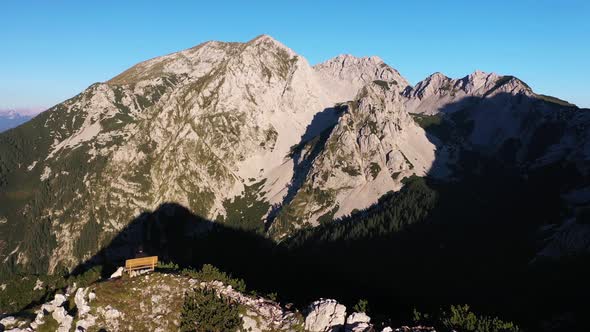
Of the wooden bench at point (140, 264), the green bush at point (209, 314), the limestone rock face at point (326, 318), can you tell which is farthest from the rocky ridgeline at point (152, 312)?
the wooden bench at point (140, 264)

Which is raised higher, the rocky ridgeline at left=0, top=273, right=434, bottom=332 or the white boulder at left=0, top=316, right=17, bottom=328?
the rocky ridgeline at left=0, top=273, right=434, bottom=332

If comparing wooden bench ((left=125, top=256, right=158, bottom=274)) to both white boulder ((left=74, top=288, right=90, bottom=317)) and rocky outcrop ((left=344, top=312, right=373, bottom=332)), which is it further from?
rocky outcrop ((left=344, top=312, right=373, bottom=332))

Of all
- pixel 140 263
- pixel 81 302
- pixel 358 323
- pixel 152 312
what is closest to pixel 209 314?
pixel 152 312

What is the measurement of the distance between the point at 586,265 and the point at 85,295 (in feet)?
582

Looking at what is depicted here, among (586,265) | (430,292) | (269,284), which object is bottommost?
(269,284)

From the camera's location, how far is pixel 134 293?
9819 cm

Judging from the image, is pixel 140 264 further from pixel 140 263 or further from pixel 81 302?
pixel 81 302

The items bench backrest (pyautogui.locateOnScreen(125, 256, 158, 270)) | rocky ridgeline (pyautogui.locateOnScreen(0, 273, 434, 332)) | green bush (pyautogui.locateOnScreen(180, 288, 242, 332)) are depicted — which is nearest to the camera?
rocky ridgeline (pyautogui.locateOnScreen(0, 273, 434, 332))

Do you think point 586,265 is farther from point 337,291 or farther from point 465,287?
point 337,291

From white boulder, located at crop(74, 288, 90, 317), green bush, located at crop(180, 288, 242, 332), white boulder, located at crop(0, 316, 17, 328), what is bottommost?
white boulder, located at crop(0, 316, 17, 328)

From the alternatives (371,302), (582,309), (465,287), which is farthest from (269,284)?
(582,309)

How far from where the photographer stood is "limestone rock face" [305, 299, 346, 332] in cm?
8756

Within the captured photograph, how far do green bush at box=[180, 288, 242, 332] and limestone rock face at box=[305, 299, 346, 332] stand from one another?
1541cm

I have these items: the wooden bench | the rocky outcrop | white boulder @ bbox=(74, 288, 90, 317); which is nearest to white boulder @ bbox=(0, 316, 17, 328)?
white boulder @ bbox=(74, 288, 90, 317)
